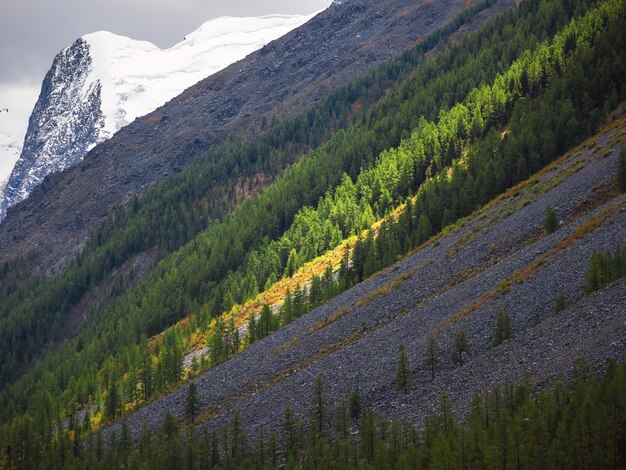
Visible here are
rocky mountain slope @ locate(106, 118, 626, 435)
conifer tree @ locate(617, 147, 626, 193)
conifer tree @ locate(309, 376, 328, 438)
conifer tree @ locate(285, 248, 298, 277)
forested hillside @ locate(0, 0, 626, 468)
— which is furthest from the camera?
conifer tree @ locate(285, 248, 298, 277)

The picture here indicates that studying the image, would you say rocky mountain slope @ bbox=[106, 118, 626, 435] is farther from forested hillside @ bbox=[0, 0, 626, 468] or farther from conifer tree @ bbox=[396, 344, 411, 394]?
forested hillside @ bbox=[0, 0, 626, 468]

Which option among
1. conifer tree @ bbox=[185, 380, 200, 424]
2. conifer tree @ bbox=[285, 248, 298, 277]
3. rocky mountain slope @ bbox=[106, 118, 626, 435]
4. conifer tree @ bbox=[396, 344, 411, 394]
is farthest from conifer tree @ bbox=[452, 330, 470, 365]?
conifer tree @ bbox=[285, 248, 298, 277]

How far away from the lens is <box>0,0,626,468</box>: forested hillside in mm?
56188

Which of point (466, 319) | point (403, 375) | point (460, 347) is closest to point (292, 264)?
point (466, 319)

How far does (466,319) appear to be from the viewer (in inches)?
2726

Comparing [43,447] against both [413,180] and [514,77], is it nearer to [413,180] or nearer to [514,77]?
[413,180]

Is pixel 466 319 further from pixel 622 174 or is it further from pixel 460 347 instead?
pixel 622 174

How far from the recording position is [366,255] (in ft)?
389

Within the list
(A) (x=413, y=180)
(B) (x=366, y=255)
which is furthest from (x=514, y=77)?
→ (B) (x=366, y=255)

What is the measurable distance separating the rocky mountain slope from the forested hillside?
35.3 inches

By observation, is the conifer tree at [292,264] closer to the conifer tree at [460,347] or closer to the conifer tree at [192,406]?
the conifer tree at [192,406]

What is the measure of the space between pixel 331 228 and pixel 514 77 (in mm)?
50924

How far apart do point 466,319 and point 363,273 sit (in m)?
46.0

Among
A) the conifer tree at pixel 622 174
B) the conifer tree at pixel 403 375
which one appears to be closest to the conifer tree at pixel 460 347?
the conifer tree at pixel 403 375
